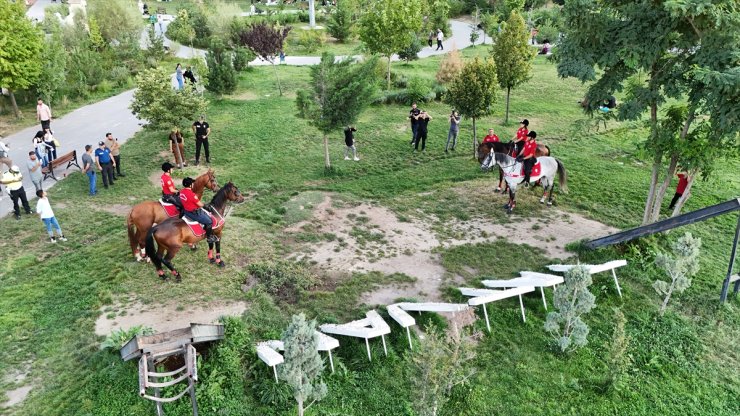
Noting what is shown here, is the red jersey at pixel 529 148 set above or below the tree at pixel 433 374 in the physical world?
above

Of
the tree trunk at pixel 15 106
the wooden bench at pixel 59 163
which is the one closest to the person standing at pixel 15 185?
the wooden bench at pixel 59 163

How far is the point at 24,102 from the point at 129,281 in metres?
17.1

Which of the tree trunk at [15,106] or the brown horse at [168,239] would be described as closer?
the brown horse at [168,239]

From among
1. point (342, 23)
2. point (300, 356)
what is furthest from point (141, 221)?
point (342, 23)

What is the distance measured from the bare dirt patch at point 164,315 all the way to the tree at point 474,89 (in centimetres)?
1052

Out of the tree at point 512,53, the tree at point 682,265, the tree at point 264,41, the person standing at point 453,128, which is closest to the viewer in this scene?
the tree at point 682,265

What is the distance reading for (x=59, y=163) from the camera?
1623 centimetres

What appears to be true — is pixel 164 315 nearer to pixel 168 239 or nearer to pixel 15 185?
pixel 168 239

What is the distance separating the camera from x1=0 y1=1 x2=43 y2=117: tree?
759 inches

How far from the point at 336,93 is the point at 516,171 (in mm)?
5485

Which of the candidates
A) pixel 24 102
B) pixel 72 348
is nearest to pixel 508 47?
pixel 72 348

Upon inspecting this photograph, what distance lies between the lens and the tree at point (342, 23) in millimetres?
37031

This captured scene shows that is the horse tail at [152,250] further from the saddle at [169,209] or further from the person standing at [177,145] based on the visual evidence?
the person standing at [177,145]

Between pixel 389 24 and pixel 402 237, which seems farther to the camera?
pixel 389 24
